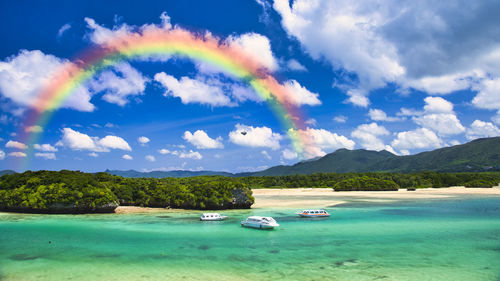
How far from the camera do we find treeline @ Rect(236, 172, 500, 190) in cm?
13512

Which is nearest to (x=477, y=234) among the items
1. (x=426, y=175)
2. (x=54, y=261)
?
(x=54, y=261)

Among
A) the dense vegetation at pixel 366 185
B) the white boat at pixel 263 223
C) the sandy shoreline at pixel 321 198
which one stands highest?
the dense vegetation at pixel 366 185

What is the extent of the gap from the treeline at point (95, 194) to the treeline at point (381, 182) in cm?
8227

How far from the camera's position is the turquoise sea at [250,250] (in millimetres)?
22328

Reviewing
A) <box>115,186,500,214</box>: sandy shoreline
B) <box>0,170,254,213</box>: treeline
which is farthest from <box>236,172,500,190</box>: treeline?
<box>0,170,254,213</box>: treeline

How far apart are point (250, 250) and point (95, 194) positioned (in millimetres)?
41030

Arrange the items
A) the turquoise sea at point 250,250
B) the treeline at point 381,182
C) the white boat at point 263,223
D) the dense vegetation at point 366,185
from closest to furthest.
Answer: the turquoise sea at point 250,250 → the white boat at point 263,223 → the dense vegetation at point 366,185 → the treeline at point 381,182

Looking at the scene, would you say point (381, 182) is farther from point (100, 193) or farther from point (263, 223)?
point (100, 193)

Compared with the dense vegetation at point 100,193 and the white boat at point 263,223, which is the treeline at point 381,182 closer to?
the dense vegetation at point 100,193

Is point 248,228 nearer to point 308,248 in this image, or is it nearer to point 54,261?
point 308,248

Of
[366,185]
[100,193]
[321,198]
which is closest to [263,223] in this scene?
[100,193]

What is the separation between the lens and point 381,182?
13550 cm

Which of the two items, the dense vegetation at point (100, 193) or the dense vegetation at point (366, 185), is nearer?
the dense vegetation at point (100, 193)

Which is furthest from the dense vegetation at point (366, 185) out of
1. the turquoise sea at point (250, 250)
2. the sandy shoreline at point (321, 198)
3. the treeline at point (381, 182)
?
the turquoise sea at point (250, 250)
